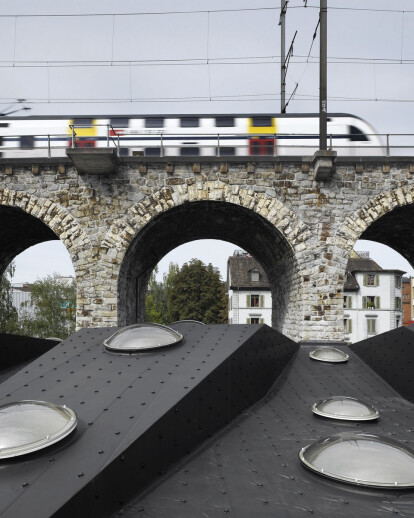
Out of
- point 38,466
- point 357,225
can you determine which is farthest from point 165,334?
point 357,225

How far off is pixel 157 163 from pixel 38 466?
36.5 ft

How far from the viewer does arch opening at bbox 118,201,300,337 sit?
13156 mm

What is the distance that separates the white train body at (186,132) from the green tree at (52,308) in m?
24.0

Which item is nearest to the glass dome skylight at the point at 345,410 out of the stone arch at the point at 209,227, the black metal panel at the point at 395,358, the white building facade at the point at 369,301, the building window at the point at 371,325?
the black metal panel at the point at 395,358

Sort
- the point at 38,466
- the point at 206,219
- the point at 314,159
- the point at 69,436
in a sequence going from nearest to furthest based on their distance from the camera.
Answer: the point at 38,466 < the point at 69,436 < the point at 314,159 < the point at 206,219

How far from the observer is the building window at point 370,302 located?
1709 inches

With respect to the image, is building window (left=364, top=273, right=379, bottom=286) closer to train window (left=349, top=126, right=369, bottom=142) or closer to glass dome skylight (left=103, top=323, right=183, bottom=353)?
train window (left=349, top=126, right=369, bottom=142)

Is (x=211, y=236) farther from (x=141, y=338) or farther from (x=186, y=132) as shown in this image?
(x=141, y=338)

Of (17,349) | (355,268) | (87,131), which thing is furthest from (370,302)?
(17,349)

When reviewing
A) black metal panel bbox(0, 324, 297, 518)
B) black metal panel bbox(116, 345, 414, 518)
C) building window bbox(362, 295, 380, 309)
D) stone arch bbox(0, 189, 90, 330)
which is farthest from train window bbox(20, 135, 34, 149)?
building window bbox(362, 295, 380, 309)

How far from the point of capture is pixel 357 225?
12695 millimetres

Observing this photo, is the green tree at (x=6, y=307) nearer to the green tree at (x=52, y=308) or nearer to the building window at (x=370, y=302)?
the green tree at (x=52, y=308)

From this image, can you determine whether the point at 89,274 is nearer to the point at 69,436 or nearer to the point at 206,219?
the point at 206,219

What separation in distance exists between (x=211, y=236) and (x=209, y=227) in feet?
5.72
